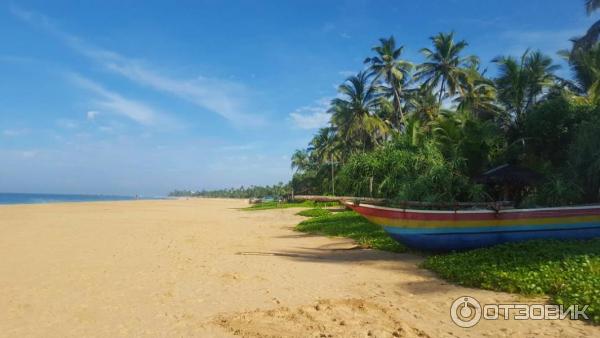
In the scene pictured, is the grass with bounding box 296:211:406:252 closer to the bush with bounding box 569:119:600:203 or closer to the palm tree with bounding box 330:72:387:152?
the bush with bounding box 569:119:600:203

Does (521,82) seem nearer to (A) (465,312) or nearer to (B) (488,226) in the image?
(B) (488,226)

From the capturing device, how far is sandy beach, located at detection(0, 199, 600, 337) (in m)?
4.75

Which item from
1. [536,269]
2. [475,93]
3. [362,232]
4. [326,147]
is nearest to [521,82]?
[475,93]

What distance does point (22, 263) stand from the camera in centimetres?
903

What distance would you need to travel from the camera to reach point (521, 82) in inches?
803

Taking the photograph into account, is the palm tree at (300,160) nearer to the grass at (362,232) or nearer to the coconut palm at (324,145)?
the coconut palm at (324,145)

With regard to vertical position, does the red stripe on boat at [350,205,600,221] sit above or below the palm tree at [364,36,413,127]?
below

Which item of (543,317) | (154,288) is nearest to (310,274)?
(154,288)

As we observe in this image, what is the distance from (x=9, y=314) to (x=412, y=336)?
5304mm

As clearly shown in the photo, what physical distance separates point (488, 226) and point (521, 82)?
15.1 metres

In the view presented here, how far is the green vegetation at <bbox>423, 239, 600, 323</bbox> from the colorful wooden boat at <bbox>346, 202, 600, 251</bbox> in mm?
382

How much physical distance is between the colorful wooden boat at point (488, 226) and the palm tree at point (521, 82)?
13393 mm

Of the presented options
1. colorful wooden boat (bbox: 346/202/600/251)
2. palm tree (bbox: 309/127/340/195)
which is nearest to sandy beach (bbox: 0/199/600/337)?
colorful wooden boat (bbox: 346/202/600/251)

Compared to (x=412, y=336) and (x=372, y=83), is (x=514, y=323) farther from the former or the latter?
(x=372, y=83)
